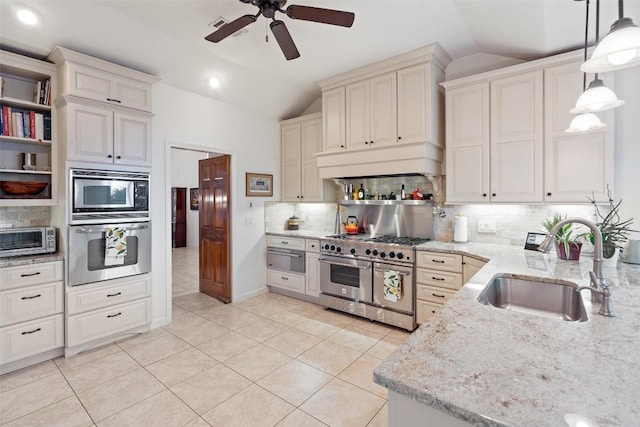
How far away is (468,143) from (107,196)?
3.79 metres

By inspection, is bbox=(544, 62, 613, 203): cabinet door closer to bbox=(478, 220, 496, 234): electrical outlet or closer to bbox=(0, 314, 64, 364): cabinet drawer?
bbox=(478, 220, 496, 234): electrical outlet

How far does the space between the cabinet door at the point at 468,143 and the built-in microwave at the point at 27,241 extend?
13.4ft

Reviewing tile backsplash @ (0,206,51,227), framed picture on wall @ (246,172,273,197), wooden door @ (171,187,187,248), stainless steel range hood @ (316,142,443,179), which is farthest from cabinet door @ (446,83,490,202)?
wooden door @ (171,187,187,248)

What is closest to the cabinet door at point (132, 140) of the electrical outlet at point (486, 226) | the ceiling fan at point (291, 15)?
the ceiling fan at point (291, 15)

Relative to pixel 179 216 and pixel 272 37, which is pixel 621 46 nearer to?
pixel 272 37

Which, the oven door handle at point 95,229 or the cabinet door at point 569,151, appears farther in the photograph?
the oven door handle at point 95,229

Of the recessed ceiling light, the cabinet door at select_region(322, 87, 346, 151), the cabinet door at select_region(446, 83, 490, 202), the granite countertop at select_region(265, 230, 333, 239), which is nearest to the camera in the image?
the recessed ceiling light

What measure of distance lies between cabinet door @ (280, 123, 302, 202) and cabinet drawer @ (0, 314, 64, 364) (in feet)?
10.2

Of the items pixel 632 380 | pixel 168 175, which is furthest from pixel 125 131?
pixel 632 380

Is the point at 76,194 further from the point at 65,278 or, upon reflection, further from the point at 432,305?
the point at 432,305

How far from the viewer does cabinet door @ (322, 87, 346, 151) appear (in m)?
3.96

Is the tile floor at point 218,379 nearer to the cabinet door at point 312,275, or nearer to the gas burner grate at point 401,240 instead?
the cabinet door at point 312,275

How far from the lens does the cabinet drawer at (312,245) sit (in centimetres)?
418

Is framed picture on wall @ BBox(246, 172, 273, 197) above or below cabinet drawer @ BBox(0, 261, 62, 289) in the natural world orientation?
above
